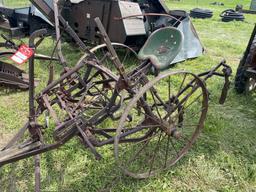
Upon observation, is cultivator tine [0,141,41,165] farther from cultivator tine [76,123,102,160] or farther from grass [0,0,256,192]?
grass [0,0,256,192]

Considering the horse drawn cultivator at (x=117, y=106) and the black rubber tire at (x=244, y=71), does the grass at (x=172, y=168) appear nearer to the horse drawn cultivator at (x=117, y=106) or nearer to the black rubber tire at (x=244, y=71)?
the horse drawn cultivator at (x=117, y=106)

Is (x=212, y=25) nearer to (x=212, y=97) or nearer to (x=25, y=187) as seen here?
(x=212, y=97)

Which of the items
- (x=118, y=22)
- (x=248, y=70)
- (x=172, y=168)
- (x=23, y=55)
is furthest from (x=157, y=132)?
(x=118, y=22)

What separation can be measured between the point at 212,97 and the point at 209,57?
1908 mm

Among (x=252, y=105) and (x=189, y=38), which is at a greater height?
(x=189, y=38)

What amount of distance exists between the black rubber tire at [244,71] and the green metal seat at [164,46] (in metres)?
1.45

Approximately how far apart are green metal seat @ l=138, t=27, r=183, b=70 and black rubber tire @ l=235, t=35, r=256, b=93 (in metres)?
1.45

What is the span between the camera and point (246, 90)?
161 inches

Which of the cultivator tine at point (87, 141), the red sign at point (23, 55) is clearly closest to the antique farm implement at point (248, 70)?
the cultivator tine at point (87, 141)

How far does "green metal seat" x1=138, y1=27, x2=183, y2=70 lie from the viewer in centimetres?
249

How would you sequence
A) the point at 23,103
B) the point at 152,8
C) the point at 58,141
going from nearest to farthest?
1. the point at 58,141
2. the point at 23,103
3. the point at 152,8

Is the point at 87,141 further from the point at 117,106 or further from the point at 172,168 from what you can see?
the point at 172,168

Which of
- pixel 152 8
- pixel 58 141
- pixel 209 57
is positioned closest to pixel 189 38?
pixel 209 57

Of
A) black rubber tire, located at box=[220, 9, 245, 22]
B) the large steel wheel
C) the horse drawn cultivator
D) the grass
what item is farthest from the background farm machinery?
black rubber tire, located at box=[220, 9, 245, 22]
